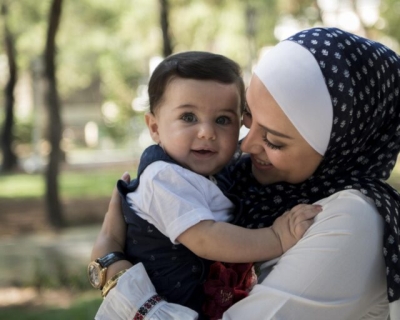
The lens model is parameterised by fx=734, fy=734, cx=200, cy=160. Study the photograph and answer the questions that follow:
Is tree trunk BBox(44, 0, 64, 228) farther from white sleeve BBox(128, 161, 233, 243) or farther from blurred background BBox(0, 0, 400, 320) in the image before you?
white sleeve BBox(128, 161, 233, 243)

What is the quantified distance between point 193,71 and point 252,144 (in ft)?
1.09

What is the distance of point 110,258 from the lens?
2283 millimetres

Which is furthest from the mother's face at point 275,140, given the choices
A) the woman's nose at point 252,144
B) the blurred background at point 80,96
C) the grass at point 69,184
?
the grass at point 69,184

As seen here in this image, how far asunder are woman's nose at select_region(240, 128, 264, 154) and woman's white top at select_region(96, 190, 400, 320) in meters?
0.25

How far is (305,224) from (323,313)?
24 cm

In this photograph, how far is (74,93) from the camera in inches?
1887

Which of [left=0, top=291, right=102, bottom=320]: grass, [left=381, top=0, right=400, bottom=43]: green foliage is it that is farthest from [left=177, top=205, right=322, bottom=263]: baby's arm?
[left=381, top=0, right=400, bottom=43]: green foliage

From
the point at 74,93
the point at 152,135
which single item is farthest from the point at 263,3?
the point at 74,93

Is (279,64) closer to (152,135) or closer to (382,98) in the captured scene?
(382,98)

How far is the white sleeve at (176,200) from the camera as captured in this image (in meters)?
2.07

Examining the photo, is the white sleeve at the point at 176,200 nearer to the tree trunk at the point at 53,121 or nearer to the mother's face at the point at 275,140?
the mother's face at the point at 275,140

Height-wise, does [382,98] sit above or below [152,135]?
above

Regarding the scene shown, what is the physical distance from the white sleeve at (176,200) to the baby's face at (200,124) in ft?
0.30

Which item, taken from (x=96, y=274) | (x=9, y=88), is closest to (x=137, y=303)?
(x=96, y=274)
